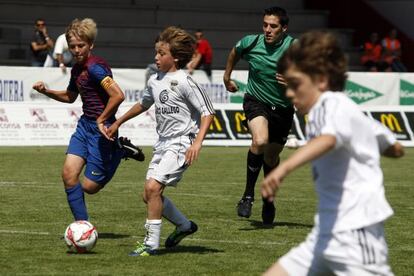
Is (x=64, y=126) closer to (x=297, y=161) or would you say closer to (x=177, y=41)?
(x=177, y=41)

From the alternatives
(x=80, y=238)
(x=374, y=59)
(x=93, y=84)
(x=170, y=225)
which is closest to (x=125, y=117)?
(x=93, y=84)

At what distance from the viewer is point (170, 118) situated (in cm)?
840

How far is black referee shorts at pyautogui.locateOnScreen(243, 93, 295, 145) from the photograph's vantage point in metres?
10.8

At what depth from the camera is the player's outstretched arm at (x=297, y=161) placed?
4557 mm

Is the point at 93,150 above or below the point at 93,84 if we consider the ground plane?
below

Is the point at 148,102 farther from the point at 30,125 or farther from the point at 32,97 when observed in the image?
the point at 32,97

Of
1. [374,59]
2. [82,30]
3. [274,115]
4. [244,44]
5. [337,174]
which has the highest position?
[337,174]

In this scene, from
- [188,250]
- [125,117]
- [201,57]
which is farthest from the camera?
[201,57]

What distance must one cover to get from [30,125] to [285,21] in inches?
445

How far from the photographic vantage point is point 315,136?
16.0 ft

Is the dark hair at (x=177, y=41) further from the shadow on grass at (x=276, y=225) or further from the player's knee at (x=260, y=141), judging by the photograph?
the shadow on grass at (x=276, y=225)

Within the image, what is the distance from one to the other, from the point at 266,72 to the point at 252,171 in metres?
1.01

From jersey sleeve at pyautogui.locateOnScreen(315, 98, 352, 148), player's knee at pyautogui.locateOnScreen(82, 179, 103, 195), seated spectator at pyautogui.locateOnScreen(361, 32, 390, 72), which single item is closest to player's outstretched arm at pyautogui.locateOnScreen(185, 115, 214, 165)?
player's knee at pyautogui.locateOnScreen(82, 179, 103, 195)

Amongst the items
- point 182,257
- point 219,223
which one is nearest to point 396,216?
point 219,223
